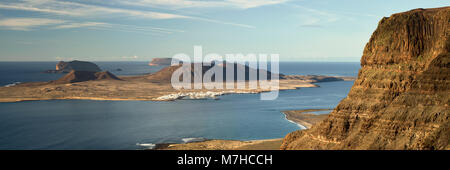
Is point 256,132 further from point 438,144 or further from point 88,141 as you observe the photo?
point 438,144

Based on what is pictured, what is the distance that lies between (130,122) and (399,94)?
68514 mm

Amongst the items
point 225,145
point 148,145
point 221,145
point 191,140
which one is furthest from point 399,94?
point 148,145

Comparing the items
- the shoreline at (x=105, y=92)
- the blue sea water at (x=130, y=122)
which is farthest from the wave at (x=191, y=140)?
the shoreline at (x=105, y=92)

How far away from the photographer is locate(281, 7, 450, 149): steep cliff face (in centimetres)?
3672

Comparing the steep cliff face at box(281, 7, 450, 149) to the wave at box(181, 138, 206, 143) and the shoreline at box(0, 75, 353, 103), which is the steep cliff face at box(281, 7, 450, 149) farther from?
the shoreline at box(0, 75, 353, 103)

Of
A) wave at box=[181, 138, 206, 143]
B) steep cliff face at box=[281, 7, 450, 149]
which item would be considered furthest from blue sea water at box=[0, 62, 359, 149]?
steep cliff face at box=[281, 7, 450, 149]

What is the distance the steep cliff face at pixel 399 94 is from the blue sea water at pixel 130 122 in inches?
1277

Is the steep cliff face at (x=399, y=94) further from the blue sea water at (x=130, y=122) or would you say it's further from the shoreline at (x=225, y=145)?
the blue sea water at (x=130, y=122)

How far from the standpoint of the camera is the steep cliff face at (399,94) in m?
36.7

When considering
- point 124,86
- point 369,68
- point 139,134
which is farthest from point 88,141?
point 124,86

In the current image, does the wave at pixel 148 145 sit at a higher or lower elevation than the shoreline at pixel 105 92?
lower

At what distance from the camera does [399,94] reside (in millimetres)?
39719

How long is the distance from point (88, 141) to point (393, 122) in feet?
182

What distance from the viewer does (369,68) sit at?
1740 inches
